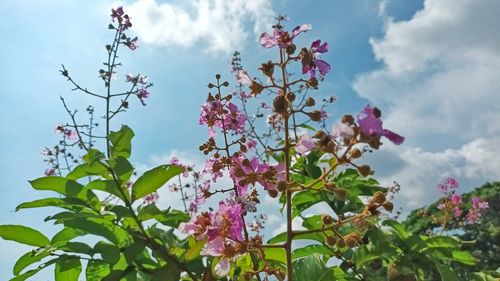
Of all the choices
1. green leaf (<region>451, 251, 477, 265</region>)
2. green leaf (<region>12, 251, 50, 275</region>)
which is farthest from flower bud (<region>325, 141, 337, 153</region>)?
green leaf (<region>451, 251, 477, 265</region>)

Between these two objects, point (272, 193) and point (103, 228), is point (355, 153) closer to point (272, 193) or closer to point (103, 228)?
point (272, 193)

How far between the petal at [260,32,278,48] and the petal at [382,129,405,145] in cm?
42

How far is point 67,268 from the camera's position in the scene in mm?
1584

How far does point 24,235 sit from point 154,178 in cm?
42

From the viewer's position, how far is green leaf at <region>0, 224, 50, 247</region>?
1.64 meters

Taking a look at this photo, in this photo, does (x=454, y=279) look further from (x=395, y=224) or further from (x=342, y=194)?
(x=395, y=224)

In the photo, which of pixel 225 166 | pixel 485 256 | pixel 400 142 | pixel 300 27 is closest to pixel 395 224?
pixel 225 166

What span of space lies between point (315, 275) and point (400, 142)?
58cm

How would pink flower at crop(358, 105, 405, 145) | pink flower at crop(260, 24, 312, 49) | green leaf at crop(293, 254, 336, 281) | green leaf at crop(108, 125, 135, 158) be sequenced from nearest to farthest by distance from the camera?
pink flower at crop(358, 105, 405, 145) → pink flower at crop(260, 24, 312, 49) → green leaf at crop(293, 254, 336, 281) → green leaf at crop(108, 125, 135, 158)

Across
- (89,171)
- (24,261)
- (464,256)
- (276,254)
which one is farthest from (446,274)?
(24,261)

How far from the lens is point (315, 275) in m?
1.41

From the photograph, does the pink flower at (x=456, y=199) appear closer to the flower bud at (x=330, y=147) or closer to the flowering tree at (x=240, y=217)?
the flowering tree at (x=240, y=217)

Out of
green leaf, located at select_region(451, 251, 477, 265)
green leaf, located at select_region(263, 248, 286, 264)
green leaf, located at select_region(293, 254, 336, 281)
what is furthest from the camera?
green leaf, located at select_region(451, 251, 477, 265)

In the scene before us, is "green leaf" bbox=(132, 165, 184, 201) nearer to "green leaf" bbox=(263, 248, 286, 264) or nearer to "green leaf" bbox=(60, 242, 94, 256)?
"green leaf" bbox=(60, 242, 94, 256)
